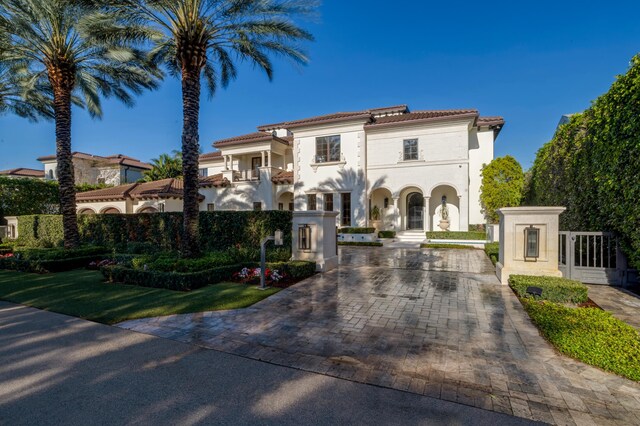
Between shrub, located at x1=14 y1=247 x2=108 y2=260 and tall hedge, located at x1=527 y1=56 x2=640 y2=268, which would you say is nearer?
tall hedge, located at x1=527 y1=56 x2=640 y2=268

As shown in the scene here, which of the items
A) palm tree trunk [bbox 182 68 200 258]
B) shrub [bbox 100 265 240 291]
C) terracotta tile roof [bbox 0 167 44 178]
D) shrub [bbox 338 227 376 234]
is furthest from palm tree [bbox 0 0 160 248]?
terracotta tile roof [bbox 0 167 44 178]

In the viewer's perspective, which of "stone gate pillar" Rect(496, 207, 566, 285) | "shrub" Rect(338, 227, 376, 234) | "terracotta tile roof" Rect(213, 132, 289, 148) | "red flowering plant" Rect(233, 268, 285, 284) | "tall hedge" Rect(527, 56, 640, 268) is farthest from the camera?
"terracotta tile roof" Rect(213, 132, 289, 148)

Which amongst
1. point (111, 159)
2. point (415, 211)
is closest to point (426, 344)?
point (415, 211)

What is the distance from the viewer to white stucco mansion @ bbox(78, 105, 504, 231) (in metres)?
20.9

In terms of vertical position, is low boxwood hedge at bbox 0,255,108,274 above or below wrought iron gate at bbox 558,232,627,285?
below

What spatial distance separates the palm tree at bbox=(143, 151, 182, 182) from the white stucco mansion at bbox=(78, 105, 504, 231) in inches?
396

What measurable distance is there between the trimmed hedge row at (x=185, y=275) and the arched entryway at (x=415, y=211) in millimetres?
15531

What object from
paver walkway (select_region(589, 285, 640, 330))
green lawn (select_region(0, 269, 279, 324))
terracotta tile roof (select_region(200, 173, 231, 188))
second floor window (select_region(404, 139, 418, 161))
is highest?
second floor window (select_region(404, 139, 418, 161))

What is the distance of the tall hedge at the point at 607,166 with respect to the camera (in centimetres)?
678

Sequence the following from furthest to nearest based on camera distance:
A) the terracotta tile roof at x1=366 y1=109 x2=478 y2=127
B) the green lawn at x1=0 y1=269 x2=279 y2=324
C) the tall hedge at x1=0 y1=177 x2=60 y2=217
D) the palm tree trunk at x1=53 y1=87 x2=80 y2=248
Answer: the tall hedge at x1=0 y1=177 x2=60 y2=217
the terracotta tile roof at x1=366 y1=109 x2=478 y2=127
the palm tree trunk at x1=53 y1=87 x2=80 y2=248
the green lawn at x1=0 y1=269 x2=279 y2=324

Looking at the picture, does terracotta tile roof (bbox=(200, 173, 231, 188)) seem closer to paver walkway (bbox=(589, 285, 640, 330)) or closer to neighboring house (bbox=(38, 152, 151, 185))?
neighboring house (bbox=(38, 152, 151, 185))

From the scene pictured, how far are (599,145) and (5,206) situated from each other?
33593 millimetres

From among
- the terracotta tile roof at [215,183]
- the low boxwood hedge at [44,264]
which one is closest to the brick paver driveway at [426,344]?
the low boxwood hedge at [44,264]

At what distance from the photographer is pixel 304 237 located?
10.8 metres
